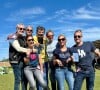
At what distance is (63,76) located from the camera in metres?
12.7

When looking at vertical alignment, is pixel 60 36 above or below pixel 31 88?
above

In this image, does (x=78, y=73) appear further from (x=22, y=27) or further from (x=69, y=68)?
(x=22, y=27)

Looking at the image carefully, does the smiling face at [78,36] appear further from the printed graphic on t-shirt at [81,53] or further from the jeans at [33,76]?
the jeans at [33,76]

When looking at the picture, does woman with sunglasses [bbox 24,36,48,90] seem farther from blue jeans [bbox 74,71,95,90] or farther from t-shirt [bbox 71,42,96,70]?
t-shirt [bbox 71,42,96,70]

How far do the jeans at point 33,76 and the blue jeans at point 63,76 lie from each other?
22.1 inches

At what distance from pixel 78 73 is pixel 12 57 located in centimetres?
218

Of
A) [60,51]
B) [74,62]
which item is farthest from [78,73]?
[60,51]

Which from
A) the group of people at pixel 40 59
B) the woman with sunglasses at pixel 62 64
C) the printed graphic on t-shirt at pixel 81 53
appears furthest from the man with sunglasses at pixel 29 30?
the printed graphic on t-shirt at pixel 81 53

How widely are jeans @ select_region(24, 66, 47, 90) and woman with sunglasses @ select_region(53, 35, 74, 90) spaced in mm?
593

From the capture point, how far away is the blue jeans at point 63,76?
12570 mm

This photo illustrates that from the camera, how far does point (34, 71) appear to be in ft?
40.7

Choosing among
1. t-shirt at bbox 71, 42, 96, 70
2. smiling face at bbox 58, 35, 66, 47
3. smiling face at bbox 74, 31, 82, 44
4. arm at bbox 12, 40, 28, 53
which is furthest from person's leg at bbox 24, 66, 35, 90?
smiling face at bbox 74, 31, 82, 44

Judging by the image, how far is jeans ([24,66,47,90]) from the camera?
40.0 feet

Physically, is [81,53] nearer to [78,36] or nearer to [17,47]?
[78,36]
